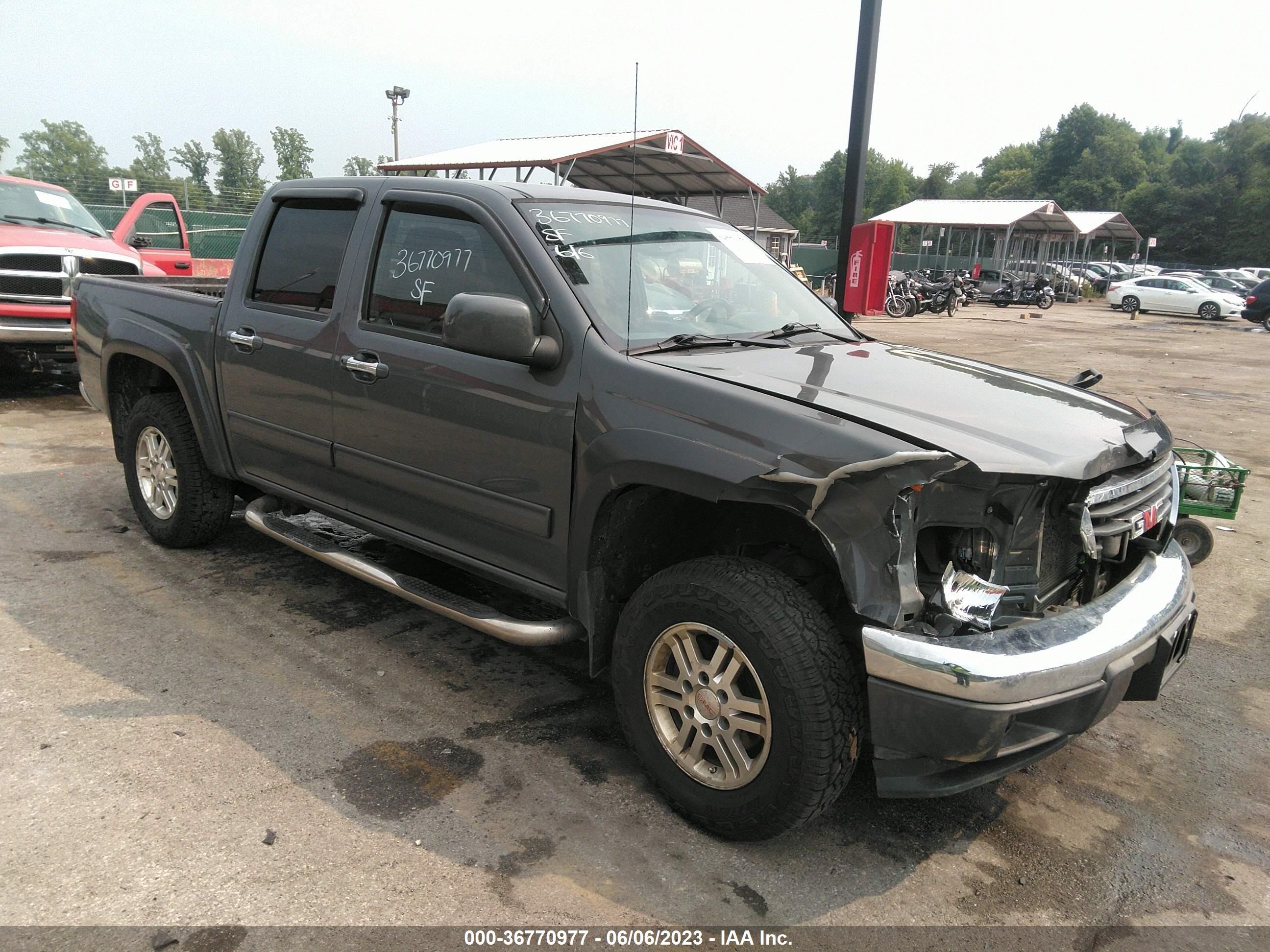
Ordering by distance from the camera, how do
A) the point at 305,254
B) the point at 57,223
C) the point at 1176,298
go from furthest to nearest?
the point at 1176,298
the point at 57,223
the point at 305,254

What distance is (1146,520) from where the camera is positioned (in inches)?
116

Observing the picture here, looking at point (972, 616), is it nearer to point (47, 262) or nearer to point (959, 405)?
point (959, 405)

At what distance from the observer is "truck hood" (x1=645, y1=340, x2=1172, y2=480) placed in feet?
8.22

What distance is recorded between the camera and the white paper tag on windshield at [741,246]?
4.02 m

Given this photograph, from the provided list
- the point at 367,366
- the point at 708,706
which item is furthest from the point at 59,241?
the point at 708,706

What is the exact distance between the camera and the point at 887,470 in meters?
2.31

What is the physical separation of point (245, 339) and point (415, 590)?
1605 millimetres

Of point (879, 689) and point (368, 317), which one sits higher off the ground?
point (368, 317)

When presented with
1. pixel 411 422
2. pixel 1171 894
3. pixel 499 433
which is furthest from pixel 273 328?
pixel 1171 894

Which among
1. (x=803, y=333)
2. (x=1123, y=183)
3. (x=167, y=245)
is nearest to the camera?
(x=803, y=333)

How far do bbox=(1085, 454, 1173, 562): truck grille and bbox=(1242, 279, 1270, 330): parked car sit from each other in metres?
29.1

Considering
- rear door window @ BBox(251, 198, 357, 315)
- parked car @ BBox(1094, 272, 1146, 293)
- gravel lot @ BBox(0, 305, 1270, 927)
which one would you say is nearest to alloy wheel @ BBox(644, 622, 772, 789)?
gravel lot @ BBox(0, 305, 1270, 927)

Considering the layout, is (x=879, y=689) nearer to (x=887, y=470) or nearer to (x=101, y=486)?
(x=887, y=470)

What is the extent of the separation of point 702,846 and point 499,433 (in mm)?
1502
